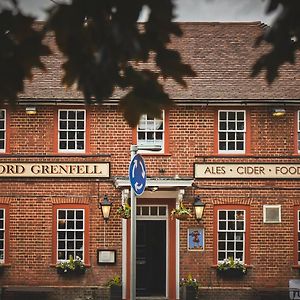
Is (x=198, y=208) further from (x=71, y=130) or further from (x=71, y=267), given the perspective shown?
(x=71, y=130)

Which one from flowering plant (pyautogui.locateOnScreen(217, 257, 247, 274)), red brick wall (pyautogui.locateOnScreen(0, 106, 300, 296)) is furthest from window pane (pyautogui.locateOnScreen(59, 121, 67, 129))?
flowering plant (pyautogui.locateOnScreen(217, 257, 247, 274))

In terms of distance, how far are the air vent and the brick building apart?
0.09 feet

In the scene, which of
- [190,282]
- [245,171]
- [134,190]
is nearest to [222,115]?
[245,171]

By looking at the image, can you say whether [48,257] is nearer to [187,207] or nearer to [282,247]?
[187,207]

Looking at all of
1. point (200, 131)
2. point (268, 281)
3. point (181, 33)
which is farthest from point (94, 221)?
point (181, 33)

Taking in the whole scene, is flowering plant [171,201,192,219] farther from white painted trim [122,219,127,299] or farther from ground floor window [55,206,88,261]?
ground floor window [55,206,88,261]

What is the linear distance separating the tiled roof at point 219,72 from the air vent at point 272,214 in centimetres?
291

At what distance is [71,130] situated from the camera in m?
18.2

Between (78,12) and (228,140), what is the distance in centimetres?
1519

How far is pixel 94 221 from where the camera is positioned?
18078mm

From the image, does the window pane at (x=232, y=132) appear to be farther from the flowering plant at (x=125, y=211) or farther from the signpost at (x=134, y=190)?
the signpost at (x=134, y=190)

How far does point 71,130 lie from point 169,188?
3.00 m

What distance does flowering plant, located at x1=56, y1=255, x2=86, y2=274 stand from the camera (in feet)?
58.8

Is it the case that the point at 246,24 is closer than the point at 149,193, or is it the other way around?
the point at 149,193
